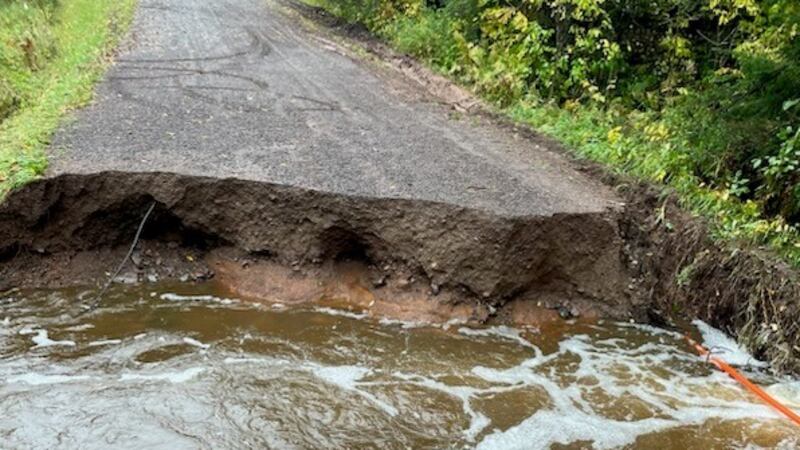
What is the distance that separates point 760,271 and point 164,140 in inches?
199

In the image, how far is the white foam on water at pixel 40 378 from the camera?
4160 millimetres

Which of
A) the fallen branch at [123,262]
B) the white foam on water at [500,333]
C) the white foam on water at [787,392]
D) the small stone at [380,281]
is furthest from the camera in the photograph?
the small stone at [380,281]

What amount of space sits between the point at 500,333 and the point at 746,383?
1.74 metres

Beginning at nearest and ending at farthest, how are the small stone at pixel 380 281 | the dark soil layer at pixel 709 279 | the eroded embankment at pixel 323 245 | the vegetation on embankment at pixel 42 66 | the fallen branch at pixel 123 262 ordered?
the dark soil layer at pixel 709 279
the fallen branch at pixel 123 262
the eroded embankment at pixel 323 245
the small stone at pixel 380 281
the vegetation on embankment at pixel 42 66

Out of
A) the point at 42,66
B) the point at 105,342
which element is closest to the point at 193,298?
the point at 105,342

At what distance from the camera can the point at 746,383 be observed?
A: 4.74 m

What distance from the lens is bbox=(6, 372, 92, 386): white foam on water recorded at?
416 centimetres

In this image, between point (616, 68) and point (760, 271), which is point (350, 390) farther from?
point (616, 68)

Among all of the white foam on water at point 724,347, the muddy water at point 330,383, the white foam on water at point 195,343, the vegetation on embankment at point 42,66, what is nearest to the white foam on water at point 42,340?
the muddy water at point 330,383

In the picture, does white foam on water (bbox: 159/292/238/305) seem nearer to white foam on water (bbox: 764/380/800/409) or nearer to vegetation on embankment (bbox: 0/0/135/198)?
vegetation on embankment (bbox: 0/0/135/198)

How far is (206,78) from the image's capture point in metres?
8.93

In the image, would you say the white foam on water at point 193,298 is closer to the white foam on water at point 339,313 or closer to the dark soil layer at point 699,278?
the white foam on water at point 339,313

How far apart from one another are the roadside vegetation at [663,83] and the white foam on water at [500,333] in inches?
69.5

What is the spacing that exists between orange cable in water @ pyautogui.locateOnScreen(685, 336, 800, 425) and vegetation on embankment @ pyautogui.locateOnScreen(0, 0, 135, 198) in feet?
17.1
